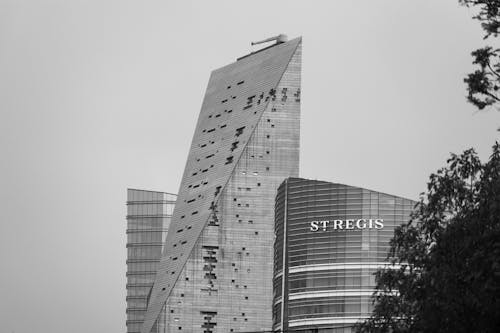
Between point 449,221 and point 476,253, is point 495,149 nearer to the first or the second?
point 449,221

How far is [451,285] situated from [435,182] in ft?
27.2

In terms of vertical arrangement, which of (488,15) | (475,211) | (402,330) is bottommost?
(402,330)

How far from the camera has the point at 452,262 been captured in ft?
260

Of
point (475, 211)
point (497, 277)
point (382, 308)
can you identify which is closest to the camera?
point (497, 277)

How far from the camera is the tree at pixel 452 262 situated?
7625 centimetres

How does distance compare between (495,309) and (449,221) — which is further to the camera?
(449,221)

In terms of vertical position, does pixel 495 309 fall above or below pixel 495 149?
below

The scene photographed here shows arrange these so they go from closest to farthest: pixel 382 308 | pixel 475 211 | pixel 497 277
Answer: pixel 497 277 < pixel 475 211 < pixel 382 308

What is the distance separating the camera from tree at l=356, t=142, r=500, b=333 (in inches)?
3002

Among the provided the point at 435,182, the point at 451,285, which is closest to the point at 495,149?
the point at 435,182

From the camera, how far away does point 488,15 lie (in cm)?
7831

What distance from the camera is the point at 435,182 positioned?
279ft

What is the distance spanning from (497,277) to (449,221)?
8382 millimetres

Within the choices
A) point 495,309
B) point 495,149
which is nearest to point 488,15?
point 495,149
